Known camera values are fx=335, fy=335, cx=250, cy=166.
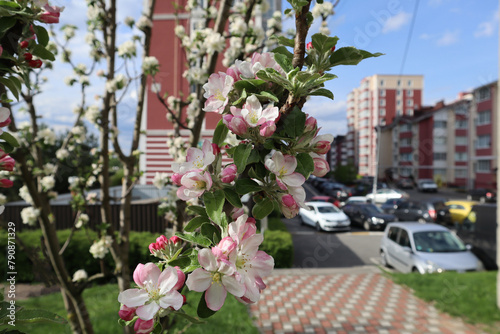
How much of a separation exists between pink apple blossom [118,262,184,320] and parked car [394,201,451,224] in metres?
15.2

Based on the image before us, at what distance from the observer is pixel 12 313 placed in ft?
2.35

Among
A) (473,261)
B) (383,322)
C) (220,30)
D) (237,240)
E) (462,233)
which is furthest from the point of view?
(462,233)

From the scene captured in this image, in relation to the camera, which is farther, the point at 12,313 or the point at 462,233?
the point at 462,233

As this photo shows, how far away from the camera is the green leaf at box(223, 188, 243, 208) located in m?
0.58

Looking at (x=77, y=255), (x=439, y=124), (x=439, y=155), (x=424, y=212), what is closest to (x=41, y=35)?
(x=77, y=255)

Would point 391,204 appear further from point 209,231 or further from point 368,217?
point 209,231

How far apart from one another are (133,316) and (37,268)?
2.27 m

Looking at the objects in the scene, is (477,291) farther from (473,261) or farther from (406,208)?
(406,208)

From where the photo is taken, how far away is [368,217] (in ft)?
42.7

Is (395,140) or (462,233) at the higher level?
(395,140)

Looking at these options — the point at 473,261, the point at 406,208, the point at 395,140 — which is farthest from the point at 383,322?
the point at 395,140

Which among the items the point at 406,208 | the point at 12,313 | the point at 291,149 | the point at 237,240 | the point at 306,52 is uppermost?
the point at 306,52

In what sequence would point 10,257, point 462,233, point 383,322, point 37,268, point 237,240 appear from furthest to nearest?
point 462,233
point 383,322
point 37,268
point 10,257
point 237,240

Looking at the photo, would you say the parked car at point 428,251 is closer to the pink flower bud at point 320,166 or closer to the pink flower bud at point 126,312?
the pink flower bud at point 320,166
